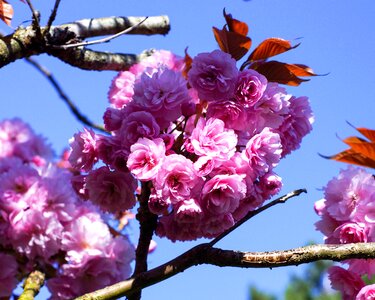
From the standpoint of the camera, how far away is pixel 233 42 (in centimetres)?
141

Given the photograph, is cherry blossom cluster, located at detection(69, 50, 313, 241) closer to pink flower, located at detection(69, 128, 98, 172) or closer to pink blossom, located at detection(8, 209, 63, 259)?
pink flower, located at detection(69, 128, 98, 172)

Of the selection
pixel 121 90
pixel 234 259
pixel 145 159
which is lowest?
pixel 234 259

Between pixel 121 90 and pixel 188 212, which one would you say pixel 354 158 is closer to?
pixel 188 212

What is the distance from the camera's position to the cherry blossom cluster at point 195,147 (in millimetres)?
1185

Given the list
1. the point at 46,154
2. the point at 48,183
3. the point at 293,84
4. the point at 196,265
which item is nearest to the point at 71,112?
the point at 46,154

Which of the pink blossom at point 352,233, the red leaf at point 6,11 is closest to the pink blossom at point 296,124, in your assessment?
the pink blossom at point 352,233

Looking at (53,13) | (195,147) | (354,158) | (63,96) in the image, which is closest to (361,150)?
(354,158)

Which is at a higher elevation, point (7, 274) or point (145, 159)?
point (7, 274)

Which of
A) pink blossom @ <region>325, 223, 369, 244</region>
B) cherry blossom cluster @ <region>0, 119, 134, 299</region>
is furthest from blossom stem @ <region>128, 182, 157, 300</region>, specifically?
cherry blossom cluster @ <region>0, 119, 134, 299</region>

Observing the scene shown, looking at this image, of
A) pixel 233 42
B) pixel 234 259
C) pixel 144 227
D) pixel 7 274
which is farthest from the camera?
pixel 7 274

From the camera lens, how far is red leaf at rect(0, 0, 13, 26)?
1.56 meters

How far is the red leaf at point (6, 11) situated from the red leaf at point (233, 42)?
530 millimetres

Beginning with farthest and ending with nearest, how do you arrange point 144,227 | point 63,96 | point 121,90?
point 63,96 → point 121,90 → point 144,227

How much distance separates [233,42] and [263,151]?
1.00ft
